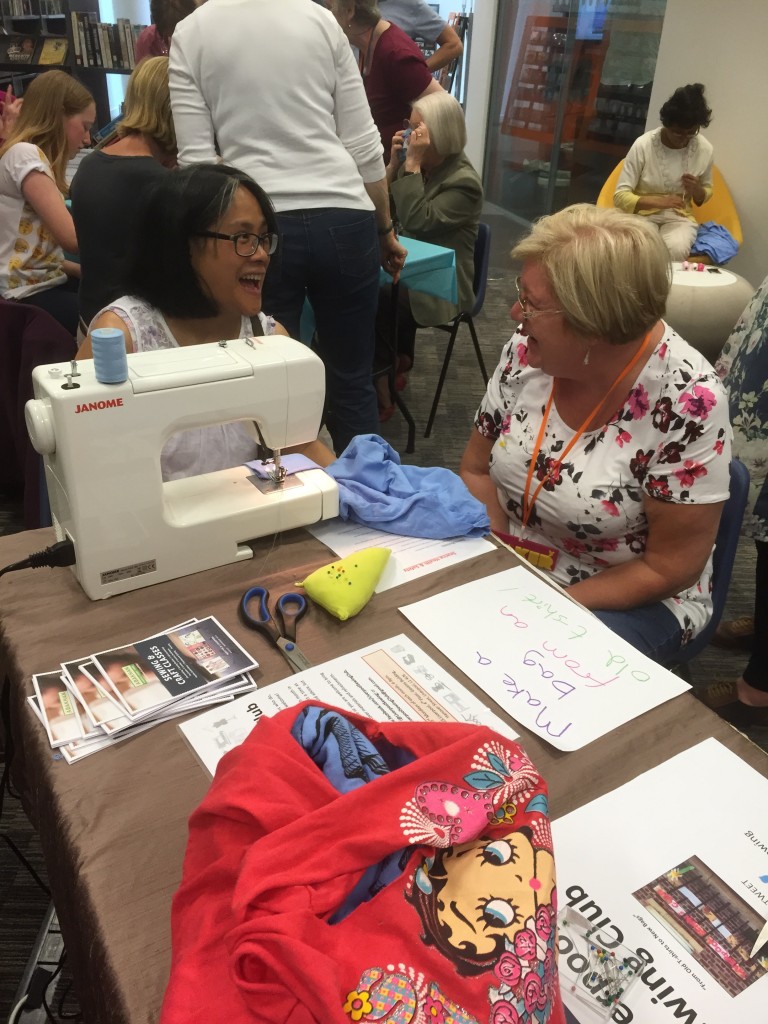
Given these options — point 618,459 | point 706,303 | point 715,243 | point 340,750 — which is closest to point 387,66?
point 706,303

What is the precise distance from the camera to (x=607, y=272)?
1290 millimetres

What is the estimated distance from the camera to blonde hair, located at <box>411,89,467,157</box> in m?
3.26

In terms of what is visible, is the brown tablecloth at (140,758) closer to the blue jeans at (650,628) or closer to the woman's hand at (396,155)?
the blue jeans at (650,628)

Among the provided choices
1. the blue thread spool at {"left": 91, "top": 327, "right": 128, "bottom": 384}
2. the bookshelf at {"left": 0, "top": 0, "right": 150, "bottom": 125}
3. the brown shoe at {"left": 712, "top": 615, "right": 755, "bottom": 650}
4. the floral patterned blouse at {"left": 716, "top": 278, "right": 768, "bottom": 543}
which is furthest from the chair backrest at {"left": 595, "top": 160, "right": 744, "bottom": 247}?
the blue thread spool at {"left": 91, "top": 327, "right": 128, "bottom": 384}

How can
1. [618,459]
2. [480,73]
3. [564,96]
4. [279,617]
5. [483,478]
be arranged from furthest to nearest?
[480,73], [564,96], [483,478], [618,459], [279,617]

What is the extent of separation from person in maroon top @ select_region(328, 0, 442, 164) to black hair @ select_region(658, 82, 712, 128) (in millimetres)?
1314

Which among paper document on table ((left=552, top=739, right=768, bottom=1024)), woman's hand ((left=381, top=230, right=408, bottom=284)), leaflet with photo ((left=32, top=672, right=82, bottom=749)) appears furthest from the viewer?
woman's hand ((left=381, top=230, right=408, bottom=284))

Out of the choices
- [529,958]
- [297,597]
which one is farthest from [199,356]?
[529,958]

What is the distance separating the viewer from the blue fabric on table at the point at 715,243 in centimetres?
411

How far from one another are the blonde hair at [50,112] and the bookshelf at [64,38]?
2851mm

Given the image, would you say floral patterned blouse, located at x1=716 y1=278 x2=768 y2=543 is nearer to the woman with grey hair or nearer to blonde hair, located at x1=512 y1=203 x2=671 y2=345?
blonde hair, located at x1=512 y1=203 x2=671 y2=345

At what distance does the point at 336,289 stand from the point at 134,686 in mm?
1640

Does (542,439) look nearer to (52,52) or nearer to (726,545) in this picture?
(726,545)

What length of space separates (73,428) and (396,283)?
6.91 feet
